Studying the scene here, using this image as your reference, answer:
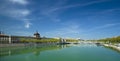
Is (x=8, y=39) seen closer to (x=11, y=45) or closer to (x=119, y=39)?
(x=11, y=45)

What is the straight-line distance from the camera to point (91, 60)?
603 inches

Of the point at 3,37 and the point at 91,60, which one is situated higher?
the point at 3,37

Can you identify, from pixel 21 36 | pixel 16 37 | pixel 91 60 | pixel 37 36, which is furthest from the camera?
pixel 37 36

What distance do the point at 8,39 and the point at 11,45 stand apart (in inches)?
277

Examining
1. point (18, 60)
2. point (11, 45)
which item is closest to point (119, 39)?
point (11, 45)

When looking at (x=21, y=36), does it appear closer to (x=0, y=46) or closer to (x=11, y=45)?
(x=11, y=45)

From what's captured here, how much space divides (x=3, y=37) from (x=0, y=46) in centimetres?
944

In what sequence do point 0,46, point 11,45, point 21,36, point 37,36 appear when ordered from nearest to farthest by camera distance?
point 0,46 → point 11,45 → point 21,36 → point 37,36

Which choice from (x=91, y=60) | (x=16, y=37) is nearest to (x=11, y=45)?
(x=16, y=37)

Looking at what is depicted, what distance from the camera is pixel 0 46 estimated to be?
98.9 ft

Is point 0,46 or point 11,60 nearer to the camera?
point 11,60

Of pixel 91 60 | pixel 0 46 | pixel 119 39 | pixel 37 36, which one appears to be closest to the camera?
pixel 91 60

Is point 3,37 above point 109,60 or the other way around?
above

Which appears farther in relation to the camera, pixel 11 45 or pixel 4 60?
pixel 11 45
